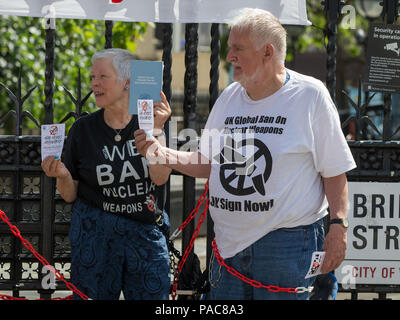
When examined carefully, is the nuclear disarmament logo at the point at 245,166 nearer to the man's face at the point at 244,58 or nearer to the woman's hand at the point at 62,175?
the man's face at the point at 244,58

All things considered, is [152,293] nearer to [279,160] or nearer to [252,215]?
[252,215]

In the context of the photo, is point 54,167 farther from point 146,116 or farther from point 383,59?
point 383,59

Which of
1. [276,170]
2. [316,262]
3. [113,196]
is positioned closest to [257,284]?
[316,262]

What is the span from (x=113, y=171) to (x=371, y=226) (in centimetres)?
205

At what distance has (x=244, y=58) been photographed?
11.2 ft

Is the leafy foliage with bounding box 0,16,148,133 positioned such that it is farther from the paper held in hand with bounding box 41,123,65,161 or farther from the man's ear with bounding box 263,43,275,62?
the man's ear with bounding box 263,43,275,62

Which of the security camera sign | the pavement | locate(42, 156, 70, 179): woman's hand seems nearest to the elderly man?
locate(42, 156, 70, 179): woman's hand

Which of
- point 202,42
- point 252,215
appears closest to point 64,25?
point 252,215

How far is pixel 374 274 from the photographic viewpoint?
5020 millimetres

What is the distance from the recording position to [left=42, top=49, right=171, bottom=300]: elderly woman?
3.90 m

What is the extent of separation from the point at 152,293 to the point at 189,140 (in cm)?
130

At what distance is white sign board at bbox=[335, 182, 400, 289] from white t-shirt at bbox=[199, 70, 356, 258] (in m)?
1.55

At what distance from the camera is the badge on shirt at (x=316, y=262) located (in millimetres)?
3402

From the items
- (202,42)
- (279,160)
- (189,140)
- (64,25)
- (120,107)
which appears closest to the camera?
(279,160)
